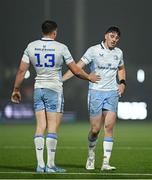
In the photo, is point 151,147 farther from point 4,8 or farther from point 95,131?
point 4,8

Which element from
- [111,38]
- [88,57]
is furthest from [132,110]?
[111,38]

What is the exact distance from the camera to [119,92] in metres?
13.6

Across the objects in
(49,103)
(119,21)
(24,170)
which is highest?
(119,21)

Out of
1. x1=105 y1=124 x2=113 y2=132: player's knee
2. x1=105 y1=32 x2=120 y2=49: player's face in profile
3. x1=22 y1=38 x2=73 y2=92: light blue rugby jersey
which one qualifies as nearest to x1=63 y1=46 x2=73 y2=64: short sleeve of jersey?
x1=22 y1=38 x2=73 y2=92: light blue rugby jersey

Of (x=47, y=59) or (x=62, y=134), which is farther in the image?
(x=62, y=134)

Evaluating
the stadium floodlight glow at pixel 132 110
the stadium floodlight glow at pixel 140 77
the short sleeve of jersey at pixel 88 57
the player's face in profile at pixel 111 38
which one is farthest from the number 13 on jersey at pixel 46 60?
the stadium floodlight glow at pixel 140 77

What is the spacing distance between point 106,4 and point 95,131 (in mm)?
30233

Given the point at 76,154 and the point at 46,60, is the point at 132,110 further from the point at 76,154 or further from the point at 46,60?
the point at 46,60

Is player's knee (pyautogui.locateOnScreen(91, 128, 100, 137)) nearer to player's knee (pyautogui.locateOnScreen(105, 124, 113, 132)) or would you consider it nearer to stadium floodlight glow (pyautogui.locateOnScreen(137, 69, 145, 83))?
player's knee (pyautogui.locateOnScreen(105, 124, 113, 132))

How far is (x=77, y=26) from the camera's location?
133 ft

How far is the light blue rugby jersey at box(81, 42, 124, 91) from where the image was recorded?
1336cm

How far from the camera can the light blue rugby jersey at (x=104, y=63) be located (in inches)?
526

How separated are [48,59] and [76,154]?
4.07m

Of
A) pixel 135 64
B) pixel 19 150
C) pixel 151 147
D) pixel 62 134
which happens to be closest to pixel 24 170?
pixel 19 150
